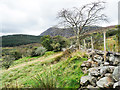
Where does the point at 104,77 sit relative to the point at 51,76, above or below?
below

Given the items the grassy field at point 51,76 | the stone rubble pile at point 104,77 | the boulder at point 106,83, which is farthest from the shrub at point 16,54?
the boulder at point 106,83

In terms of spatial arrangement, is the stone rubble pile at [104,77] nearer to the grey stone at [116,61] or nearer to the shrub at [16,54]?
the grey stone at [116,61]


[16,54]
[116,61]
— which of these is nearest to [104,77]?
[116,61]

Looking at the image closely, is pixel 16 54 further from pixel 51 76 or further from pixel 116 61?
pixel 116 61

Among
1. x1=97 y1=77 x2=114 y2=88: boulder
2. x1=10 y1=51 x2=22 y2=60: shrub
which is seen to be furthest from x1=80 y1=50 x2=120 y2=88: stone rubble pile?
x1=10 y1=51 x2=22 y2=60: shrub

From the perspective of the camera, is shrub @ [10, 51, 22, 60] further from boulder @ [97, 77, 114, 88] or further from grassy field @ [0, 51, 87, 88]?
boulder @ [97, 77, 114, 88]

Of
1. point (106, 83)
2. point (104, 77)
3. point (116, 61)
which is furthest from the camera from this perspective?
point (116, 61)

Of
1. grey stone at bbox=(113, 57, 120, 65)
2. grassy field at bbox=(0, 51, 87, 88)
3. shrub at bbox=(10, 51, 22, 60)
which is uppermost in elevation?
grey stone at bbox=(113, 57, 120, 65)

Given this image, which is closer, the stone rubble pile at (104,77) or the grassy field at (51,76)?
the grassy field at (51,76)

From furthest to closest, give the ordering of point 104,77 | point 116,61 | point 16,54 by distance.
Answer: point 16,54 → point 116,61 → point 104,77

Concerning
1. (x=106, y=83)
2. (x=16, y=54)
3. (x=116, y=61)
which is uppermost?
(x=116, y=61)

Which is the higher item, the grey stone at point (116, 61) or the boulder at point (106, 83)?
the grey stone at point (116, 61)

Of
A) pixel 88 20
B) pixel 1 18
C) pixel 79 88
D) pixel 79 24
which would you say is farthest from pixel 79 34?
pixel 1 18

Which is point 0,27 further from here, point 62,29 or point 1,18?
point 62,29
